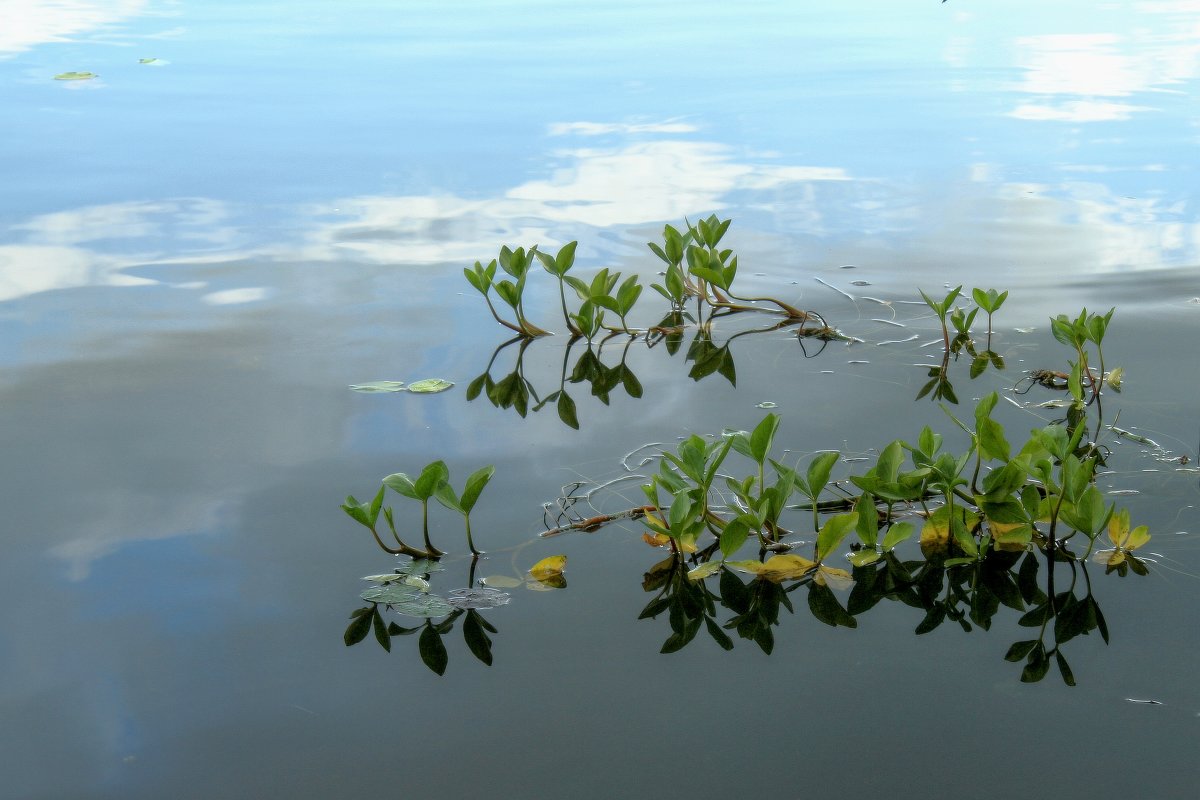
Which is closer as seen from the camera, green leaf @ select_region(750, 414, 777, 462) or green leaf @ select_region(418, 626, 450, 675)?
green leaf @ select_region(418, 626, 450, 675)

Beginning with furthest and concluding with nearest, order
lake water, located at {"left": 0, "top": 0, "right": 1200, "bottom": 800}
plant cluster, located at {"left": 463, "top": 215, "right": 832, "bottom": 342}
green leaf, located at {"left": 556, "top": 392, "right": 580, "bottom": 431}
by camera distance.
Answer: plant cluster, located at {"left": 463, "top": 215, "right": 832, "bottom": 342} → green leaf, located at {"left": 556, "top": 392, "right": 580, "bottom": 431} → lake water, located at {"left": 0, "top": 0, "right": 1200, "bottom": 800}

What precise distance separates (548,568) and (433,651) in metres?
0.25

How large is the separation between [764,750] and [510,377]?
137cm

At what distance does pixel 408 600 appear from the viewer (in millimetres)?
1693

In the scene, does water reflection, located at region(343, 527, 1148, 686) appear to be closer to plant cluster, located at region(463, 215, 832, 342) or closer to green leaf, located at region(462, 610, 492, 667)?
green leaf, located at region(462, 610, 492, 667)

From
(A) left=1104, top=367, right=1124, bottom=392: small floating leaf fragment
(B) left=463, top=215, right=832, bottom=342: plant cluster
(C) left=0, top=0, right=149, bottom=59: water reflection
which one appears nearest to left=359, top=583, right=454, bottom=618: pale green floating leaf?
(B) left=463, top=215, right=832, bottom=342: plant cluster

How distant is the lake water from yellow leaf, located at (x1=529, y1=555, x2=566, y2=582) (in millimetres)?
34

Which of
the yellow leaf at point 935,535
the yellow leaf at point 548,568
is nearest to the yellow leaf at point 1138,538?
the yellow leaf at point 935,535

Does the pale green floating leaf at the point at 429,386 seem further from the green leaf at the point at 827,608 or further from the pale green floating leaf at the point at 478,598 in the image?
the green leaf at the point at 827,608

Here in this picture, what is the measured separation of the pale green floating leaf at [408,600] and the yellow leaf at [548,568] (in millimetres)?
148

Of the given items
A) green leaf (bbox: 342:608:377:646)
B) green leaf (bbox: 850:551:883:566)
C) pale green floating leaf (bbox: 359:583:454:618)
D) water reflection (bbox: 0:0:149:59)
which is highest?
water reflection (bbox: 0:0:149:59)

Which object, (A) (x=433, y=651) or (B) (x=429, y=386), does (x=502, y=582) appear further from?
(B) (x=429, y=386)

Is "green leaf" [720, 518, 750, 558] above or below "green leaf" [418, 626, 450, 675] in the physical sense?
above

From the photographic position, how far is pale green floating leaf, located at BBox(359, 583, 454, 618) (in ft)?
5.49
